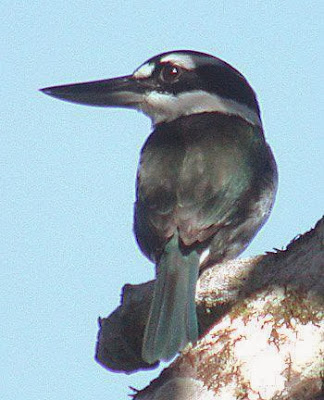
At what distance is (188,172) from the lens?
5.09 m

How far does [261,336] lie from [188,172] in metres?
Result: 1.57

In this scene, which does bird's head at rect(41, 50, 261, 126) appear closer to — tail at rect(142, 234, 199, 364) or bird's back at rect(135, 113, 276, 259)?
bird's back at rect(135, 113, 276, 259)

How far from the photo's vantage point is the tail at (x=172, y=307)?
4.15 metres

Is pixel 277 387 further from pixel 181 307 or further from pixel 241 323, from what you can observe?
pixel 181 307

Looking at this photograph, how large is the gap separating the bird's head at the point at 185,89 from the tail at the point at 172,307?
1512mm

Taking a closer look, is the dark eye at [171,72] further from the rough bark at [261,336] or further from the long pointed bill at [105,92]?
the rough bark at [261,336]

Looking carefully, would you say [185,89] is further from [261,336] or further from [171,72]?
[261,336]

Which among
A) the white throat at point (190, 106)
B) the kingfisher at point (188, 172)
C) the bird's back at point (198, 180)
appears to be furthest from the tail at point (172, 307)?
the white throat at point (190, 106)

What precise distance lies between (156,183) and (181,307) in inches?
37.7

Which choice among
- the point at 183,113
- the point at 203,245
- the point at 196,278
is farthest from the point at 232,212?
the point at 183,113

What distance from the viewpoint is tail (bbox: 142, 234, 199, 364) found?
163 inches

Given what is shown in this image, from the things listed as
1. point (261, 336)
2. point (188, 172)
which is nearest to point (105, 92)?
point (188, 172)

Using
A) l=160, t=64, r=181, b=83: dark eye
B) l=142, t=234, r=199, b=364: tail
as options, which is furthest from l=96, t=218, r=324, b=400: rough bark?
l=160, t=64, r=181, b=83: dark eye

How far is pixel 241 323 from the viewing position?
3822mm
